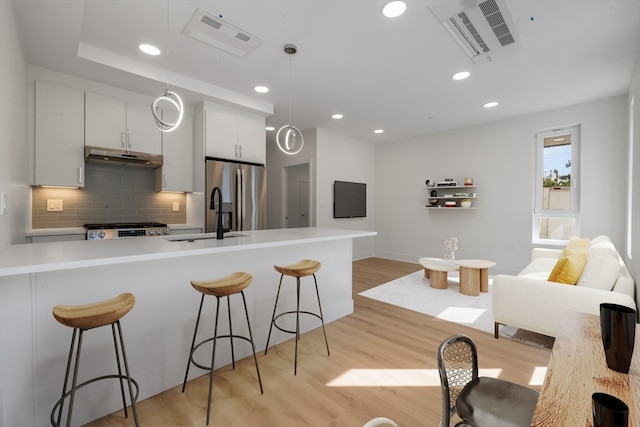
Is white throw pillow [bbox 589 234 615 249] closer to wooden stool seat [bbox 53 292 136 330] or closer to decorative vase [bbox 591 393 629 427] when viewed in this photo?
decorative vase [bbox 591 393 629 427]

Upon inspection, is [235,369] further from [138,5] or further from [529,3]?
[529,3]

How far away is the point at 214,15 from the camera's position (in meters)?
2.34

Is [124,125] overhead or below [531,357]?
overhead

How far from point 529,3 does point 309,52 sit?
1.82m

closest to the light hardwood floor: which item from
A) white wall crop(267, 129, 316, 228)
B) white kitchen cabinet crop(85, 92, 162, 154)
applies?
white kitchen cabinet crop(85, 92, 162, 154)

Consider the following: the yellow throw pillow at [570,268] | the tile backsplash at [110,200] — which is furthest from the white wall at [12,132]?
the yellow throw pillow at [570,268]

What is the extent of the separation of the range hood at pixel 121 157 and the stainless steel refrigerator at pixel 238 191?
2.16ft

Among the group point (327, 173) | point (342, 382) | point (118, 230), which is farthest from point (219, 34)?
point (327, 173)

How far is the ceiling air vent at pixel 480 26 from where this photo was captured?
219 cm

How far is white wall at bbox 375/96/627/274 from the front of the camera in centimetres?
412

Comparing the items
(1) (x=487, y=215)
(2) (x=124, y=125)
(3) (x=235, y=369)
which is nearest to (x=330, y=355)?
(3) (x=235, y=369)

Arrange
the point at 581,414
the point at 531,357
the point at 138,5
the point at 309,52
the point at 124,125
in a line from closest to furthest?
1. the point at 581,414
2. the point at 138,5
3. the point at 531,357
4. the point at 309,52
5. the point at 124,125

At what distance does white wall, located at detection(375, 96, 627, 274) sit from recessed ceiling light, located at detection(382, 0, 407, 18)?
3.79 metres

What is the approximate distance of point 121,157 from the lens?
3.42 metres
